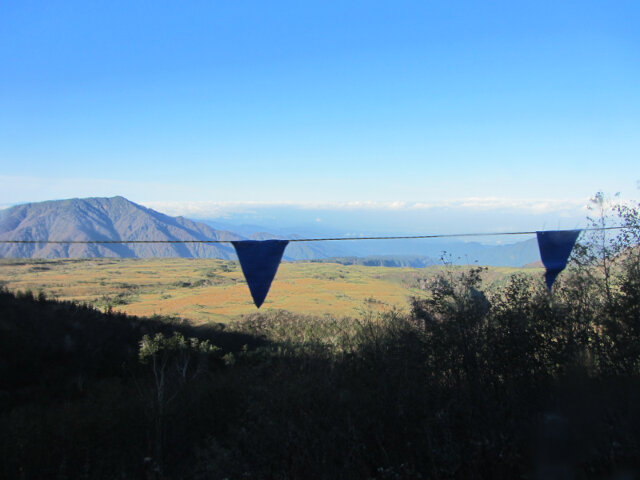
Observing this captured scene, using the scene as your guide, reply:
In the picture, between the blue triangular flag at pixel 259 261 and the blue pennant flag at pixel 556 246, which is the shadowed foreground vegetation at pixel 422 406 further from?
the blue triangular flag at pixel 259 261

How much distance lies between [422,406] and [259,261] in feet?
12.6

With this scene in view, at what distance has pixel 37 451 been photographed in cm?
659

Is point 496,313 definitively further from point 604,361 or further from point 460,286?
point 604,361

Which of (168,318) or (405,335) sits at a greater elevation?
(405,335)

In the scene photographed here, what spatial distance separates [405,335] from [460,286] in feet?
6.14

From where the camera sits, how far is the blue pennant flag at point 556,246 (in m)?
8.15

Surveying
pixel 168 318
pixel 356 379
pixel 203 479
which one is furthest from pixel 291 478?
pixel 168 318

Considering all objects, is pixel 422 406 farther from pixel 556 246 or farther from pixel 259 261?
pixel 556 246

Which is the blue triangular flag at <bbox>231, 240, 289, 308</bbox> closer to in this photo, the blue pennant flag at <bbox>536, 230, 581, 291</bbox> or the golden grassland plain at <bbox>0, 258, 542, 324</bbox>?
the blue pennant flag at <bbox>536, 230, 581, 291</bbox>

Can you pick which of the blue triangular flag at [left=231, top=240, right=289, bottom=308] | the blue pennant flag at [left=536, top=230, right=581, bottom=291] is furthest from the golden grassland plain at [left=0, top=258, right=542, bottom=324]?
the blue triangular flag at [left=231, top=240, right=289, bottom=308]

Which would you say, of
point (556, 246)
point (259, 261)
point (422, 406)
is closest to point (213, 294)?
point (259, 261)

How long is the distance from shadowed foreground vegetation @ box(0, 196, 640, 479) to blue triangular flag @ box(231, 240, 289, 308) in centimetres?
257

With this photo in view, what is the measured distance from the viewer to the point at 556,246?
818 centimetres

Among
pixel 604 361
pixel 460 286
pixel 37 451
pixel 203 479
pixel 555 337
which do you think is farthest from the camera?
pixel 460 286
